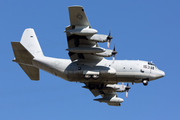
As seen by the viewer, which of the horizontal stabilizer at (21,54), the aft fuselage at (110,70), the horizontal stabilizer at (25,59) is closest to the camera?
the aft fuselage at (110,70)

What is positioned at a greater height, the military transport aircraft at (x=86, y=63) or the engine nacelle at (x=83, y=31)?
the engine nacelle at (x=83, y=31)

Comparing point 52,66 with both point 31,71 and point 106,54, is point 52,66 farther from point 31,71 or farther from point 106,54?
point 106,54

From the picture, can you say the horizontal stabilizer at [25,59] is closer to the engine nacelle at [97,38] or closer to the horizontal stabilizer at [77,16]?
the horizontal stabilizer at [77,16]

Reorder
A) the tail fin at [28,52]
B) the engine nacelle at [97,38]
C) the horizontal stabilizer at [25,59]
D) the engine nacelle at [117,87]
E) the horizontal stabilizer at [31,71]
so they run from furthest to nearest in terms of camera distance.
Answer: the engine nacelle at [117,87]
the horizontal stabilizer at [31,71]
the tail fin at [28,52]
the horizontal stabilizer at [25,59]
the engine nacelle at [97,38]

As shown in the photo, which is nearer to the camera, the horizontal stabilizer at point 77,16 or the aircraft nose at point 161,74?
the horizontal stabilizer at point 77,16

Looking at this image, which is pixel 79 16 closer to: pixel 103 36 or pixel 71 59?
pixel 103 36

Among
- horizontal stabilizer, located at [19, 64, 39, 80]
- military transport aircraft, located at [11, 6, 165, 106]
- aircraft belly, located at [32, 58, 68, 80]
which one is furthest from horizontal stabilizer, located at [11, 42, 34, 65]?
horizontal stabilizer, located at [19, 64, 39, 80]

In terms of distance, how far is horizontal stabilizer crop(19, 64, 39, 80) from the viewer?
36250mm

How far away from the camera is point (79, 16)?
29953 mm

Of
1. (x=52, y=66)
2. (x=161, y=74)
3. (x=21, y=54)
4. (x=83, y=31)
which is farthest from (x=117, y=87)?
(x=21, y=54)

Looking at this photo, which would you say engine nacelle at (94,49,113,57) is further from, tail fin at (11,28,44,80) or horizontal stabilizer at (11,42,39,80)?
horizontal stabilizer at (11,42,39,80)

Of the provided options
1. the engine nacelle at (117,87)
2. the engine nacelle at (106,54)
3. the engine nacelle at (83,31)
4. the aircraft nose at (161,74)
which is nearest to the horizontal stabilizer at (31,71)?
the engine nacelle at (117,87)

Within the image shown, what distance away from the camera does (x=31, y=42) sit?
36.4 metres

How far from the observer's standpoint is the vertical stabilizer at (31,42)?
35.7 metres
